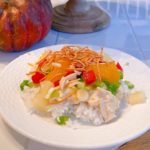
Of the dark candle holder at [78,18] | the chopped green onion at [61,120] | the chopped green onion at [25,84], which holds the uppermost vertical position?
the chopped green onion at [25,84]

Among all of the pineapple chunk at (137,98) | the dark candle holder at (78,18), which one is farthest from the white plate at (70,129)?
the dark candle holder at (78,18)

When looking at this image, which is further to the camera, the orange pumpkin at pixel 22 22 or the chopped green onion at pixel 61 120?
the orange pumpkin at pixel 22 22

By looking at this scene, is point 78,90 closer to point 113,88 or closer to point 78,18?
point 113,88

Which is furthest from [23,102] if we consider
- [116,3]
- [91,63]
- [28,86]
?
[116,3]

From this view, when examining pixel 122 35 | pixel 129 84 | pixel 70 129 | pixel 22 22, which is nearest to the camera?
pixel 70 129

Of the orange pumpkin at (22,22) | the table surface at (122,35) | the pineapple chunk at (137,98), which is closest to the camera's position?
the pineapple chunk at (137,98)

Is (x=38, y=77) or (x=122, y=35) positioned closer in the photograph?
(x=38, y=77)

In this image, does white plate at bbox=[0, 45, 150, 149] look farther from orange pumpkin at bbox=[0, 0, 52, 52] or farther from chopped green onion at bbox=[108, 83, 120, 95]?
orange pumpkin at bbox=[0, 0, 52, 52]

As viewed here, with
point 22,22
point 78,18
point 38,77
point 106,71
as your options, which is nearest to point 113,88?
point 106,71

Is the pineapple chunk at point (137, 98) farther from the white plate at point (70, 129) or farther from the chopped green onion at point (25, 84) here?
the chopped green onion at point (25, 84)
